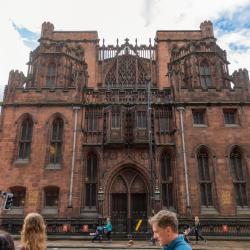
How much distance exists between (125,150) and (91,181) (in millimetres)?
3415

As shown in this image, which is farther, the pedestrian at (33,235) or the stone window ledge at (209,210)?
the stone window ledge at (209,210)

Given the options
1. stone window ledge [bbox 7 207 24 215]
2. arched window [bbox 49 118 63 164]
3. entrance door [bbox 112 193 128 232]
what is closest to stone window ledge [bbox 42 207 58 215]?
stone window ledge [bbox 7 207 24 215]

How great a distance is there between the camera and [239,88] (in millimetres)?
23641

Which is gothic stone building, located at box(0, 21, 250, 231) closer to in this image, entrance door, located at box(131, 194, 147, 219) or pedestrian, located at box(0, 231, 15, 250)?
entrance door, located at box(131, 194, 147, 219)

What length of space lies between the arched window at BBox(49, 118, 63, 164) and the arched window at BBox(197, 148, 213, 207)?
10.5 meters

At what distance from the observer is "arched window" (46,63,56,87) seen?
25.8 metres

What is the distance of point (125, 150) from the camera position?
848 inches

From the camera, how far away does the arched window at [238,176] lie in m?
20.4

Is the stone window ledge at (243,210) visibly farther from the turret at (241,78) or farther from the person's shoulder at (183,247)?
the person's shoulder at (183,247)

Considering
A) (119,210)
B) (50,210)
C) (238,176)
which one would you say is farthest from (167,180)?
(50,210)

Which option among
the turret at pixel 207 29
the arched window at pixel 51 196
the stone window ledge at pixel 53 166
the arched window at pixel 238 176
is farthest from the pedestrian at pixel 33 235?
the turret at pixel 207 29

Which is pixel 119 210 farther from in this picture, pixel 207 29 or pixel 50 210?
pixel 207 29

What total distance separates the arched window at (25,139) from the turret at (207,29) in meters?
20.7

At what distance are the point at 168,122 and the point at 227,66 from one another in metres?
10.3
